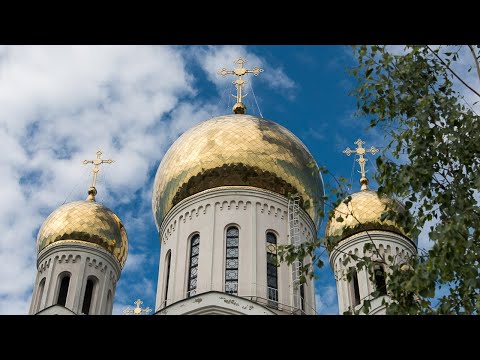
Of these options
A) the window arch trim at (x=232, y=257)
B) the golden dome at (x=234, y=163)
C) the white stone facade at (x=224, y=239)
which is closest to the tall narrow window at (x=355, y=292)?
the white stone facade at (x=224, y=239)

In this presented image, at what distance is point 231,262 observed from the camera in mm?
15570

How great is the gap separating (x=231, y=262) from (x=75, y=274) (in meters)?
5.01

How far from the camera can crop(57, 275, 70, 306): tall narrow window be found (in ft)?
59.0

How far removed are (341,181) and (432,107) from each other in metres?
1.31

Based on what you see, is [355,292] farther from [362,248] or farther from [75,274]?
[75,274]

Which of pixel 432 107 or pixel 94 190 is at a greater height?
pixel 94 190

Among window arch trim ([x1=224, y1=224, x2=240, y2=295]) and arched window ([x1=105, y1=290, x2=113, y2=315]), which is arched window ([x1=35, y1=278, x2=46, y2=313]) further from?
window arch trim ([x1=224, y1=224, x2=240, y2=295])

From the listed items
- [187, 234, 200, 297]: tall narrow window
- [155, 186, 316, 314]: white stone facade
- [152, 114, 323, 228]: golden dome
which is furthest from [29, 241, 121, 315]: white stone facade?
[187, 234, 200, 297]: tall narrow window

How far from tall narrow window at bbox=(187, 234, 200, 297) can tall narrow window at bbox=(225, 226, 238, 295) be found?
783 millimetres
